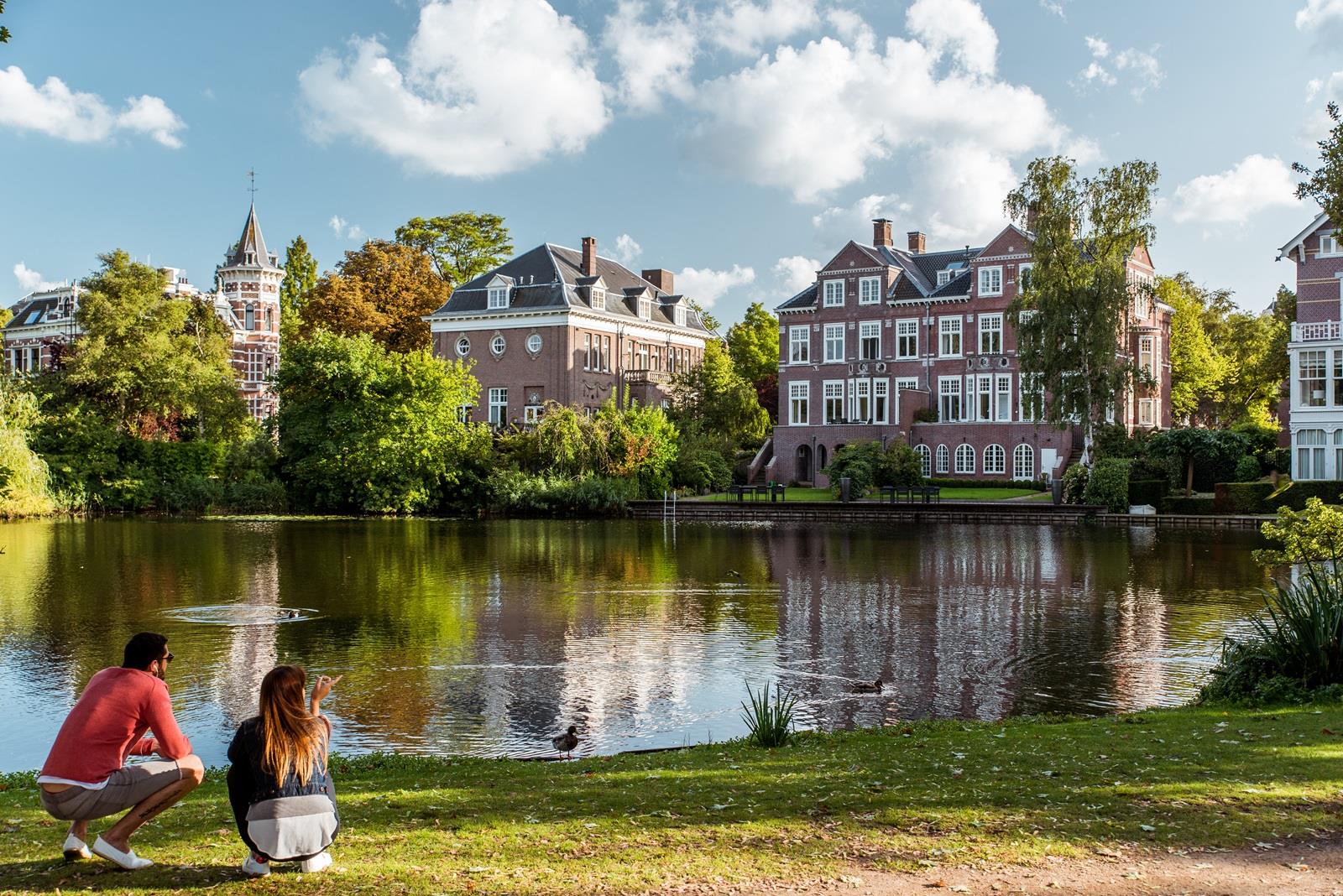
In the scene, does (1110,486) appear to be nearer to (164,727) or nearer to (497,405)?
(497,405)

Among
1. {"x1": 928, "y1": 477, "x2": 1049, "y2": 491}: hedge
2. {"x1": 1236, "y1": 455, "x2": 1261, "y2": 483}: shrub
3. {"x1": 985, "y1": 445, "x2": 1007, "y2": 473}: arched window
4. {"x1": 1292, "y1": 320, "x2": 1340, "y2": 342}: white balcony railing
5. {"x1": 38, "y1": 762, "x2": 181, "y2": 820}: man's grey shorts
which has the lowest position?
{"x1": 38, "y1": 762, "x2": 181, "y2": 820}: man's grey shorts

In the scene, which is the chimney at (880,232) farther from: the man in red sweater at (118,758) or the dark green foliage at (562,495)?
the man in red sweater at (118,758)

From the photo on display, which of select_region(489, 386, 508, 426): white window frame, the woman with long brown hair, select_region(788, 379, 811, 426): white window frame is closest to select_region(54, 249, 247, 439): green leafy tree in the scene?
select_region(489, 386, 508, 426): white window frame

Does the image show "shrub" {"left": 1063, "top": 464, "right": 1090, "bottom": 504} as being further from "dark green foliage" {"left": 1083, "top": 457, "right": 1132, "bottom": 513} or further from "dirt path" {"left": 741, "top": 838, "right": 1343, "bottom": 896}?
"dirt path" {"left": 741, "top": 838, "right": 1343, "bottom": 896}

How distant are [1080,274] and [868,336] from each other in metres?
17.4

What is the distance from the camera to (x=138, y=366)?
58.7 meters

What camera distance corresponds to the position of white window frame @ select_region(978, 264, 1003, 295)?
2341 inches

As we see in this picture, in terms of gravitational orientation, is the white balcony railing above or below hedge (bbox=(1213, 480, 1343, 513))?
above

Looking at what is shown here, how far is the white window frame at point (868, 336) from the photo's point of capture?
6350cm

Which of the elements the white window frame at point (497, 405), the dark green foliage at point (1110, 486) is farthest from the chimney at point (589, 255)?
the dark green foliage at point (1110, 486)

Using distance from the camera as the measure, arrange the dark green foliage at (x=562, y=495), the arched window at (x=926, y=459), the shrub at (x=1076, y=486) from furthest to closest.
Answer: the arched window at (x=926, y=459) < the dark green foliage at (x=562, y=495) < the shrub at (x=1076, y=486)

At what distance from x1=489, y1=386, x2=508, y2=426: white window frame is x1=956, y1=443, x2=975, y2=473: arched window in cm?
2622

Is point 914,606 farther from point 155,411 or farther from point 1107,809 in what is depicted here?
point 155,411

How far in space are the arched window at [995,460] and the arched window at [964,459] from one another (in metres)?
0.72
